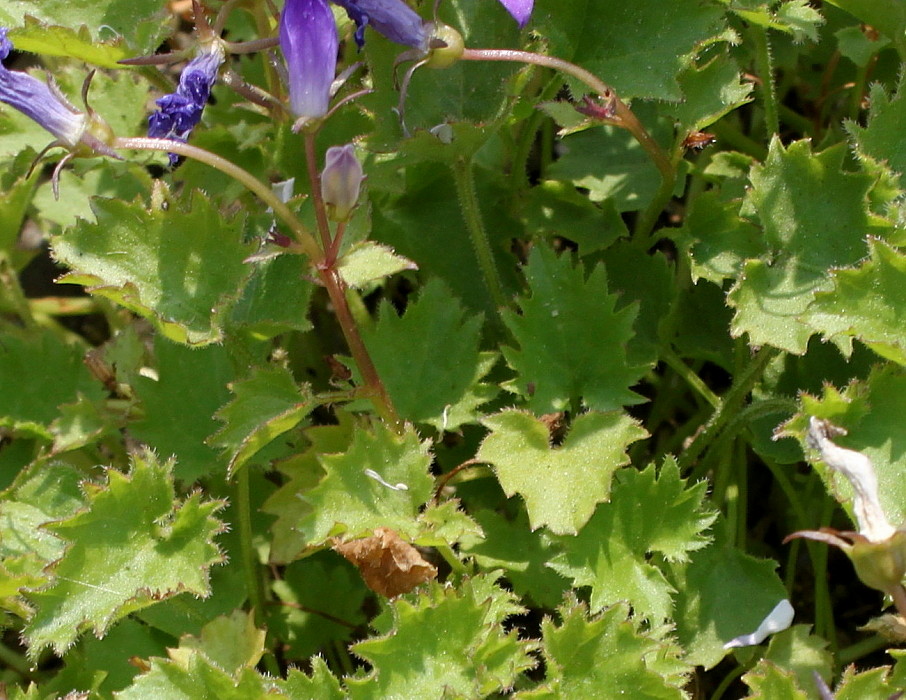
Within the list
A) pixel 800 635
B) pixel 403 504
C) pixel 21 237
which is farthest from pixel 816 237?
pixel 21 237

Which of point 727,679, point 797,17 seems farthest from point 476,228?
point 727,679

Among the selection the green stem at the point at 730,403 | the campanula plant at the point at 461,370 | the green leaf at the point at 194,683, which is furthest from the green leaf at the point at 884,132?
the green leaf at the point at 194,683

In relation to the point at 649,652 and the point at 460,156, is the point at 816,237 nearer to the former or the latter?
the point at 460,156

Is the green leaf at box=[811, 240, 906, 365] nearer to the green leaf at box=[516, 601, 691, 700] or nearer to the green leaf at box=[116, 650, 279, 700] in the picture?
the green leaf at box=[516, 601, 691, 700]

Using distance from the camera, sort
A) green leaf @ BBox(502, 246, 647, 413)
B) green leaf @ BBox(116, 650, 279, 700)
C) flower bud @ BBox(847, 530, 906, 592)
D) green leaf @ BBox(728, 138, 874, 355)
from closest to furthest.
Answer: flower bud @ BBox(847, 530, 906, 592) < green leaf @ BBox(116, 650, 279, 700) < green leaf @ BBox(728, 138, 874, 355) < green leaf @ BBox(502, 246, 647, 413)

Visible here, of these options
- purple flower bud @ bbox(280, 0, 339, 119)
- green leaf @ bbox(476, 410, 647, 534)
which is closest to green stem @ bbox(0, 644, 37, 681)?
green leaf @ bbox(476, 410, 647, 534)
